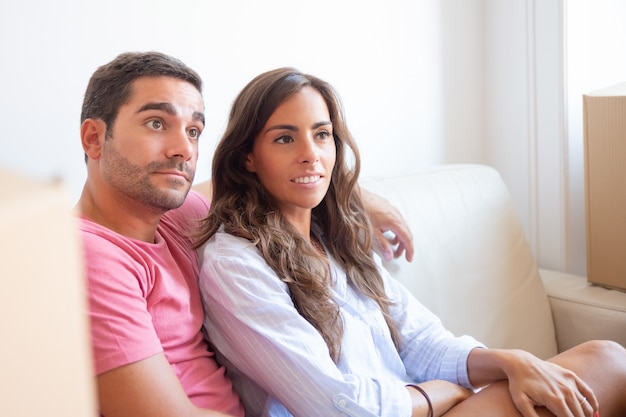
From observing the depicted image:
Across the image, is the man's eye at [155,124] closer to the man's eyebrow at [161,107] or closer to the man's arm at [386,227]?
the man's eyebrow at [161,107]

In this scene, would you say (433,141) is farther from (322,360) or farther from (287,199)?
(322,360)

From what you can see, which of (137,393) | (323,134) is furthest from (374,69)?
(137,393)

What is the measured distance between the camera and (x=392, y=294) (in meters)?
1.65

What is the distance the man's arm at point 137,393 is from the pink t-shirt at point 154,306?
0.01m

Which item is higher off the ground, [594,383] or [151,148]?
[151,148]

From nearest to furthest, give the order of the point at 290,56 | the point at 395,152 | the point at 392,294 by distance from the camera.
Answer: the point at 392,294 < the point at 290,56 < the point at 395,152

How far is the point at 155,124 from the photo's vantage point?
4.24ft

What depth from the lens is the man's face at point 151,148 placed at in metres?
1.25

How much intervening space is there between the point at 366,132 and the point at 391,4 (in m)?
0.43

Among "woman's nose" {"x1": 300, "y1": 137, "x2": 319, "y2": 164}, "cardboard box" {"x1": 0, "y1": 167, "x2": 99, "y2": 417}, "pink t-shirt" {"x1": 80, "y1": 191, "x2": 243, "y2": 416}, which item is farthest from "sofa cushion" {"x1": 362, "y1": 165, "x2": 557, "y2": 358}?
"cardboard box" {"x1": 0, "y1": 167, "x2": 99, "y2": 417}

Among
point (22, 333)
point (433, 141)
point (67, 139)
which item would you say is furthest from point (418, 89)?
point (22, 333)

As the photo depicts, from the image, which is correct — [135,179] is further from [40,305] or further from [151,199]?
[40,305]

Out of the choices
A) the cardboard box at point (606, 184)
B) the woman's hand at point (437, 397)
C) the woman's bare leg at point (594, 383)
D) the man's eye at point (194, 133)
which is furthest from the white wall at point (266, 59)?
the woman's bare leg at point (594, 383)

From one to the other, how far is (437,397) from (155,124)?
747 mm
